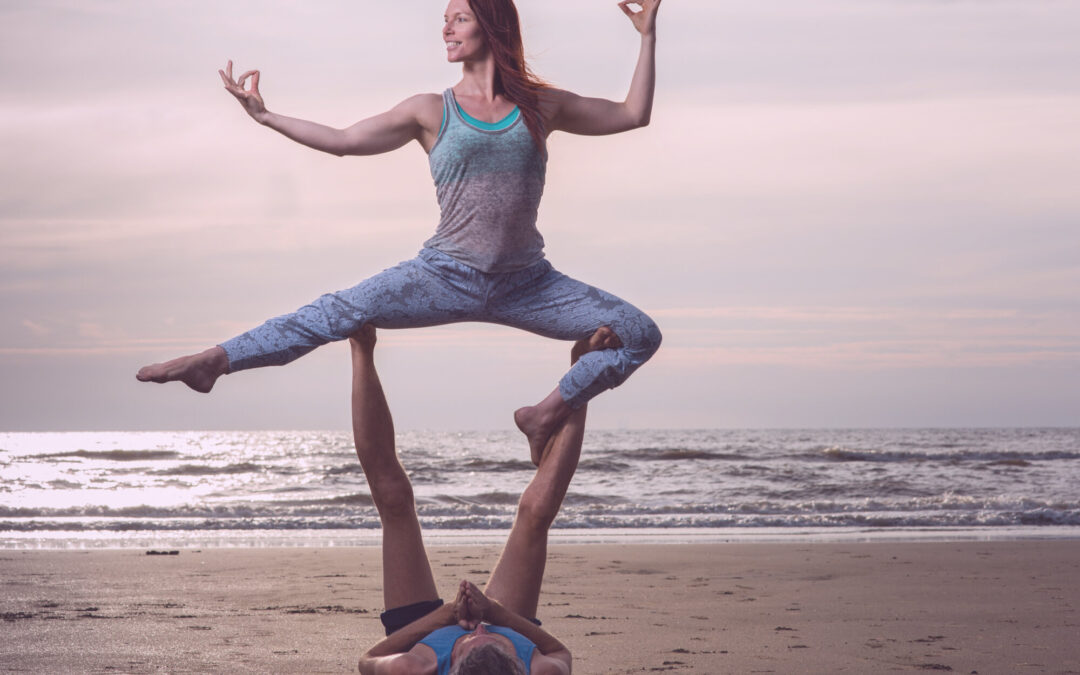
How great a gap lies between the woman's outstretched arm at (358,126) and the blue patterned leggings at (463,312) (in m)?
0.40

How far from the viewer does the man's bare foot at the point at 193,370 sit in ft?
11.2

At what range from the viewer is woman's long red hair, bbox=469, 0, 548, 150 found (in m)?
3.64

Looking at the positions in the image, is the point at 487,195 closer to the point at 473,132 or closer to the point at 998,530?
the point at 473,132

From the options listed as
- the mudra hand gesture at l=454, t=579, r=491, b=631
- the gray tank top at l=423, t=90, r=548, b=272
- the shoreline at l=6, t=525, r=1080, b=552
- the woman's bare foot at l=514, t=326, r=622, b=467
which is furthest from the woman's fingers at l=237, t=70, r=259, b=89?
the shoreline at l=6, t=525, r=1080, b=552

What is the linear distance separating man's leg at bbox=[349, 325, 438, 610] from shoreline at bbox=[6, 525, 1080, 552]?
6.29 meters

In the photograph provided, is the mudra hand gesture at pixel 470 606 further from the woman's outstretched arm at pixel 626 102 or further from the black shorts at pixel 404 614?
the woman's outstretched arm at pixel 626 102

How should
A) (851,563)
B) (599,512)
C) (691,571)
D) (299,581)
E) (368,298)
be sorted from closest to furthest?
(368,298) < (299,581) < (691,571) < (851,563) < (599,512)

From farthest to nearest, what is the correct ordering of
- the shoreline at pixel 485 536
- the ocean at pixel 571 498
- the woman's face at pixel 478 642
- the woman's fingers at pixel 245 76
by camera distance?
the ocean at pixel 571 498 → the shoreline at pixel 485 536 → the woman's fingers at pixel 245 76 → the woman's face at pixel 478 642

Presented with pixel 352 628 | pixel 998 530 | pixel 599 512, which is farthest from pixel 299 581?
pixel 998 530

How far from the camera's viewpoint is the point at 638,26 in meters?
3.72

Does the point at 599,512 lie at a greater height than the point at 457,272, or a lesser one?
lesser

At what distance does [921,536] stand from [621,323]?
29.4 ft

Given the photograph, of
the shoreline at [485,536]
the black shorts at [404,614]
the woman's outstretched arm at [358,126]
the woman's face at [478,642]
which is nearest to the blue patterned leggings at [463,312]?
the woman's outstretched arm at [358,126]

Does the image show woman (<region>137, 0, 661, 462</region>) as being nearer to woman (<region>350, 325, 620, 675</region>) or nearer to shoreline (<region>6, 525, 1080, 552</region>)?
woman (<region>350, 325, 620, 675</region>)
